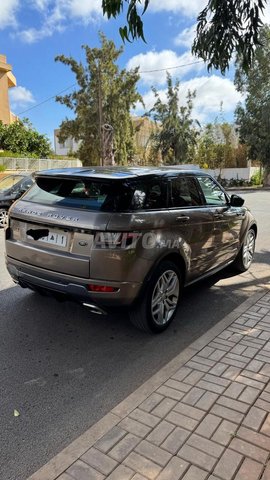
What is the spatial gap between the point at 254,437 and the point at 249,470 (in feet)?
0.94

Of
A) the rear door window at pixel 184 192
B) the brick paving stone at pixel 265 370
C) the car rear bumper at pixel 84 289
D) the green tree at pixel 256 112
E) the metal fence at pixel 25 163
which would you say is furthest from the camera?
the green tree at pixel 256 112

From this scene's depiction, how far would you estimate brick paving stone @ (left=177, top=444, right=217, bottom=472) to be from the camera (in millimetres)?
2284

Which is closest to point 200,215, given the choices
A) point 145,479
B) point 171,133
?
point 145,479

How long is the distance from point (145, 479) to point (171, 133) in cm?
3726

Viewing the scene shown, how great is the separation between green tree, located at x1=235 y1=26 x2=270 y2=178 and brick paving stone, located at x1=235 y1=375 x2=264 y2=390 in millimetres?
30663

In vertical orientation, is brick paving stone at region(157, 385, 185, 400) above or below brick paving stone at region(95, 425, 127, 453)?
above

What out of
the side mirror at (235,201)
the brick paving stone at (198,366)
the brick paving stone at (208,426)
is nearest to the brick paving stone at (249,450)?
the brick paving stone at (208,426)

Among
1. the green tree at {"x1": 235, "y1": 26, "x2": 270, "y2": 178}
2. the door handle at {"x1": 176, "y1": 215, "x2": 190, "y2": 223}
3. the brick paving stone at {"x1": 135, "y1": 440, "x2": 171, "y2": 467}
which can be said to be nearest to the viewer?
the brick paving stone at {"x1": 135, "y1": 440, "x2": 171, "y2": 467}

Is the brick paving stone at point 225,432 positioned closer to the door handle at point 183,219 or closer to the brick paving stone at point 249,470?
the brick paving stone at point 249,470

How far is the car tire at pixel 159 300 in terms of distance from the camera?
3771mm

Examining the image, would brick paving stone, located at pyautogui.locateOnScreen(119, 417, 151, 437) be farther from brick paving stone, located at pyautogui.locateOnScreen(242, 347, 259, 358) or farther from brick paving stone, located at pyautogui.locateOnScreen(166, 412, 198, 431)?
brick paving stone, located at pyautogui.locateOnScreen(242, 347, 259, 358)

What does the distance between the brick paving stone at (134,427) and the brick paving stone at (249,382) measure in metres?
0.95

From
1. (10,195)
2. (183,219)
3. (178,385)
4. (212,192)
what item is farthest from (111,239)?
(10,195)

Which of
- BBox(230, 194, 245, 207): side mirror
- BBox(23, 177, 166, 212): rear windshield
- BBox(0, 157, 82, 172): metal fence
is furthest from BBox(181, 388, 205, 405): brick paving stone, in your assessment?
BBox(0, 157, 82, 172): metal fence
